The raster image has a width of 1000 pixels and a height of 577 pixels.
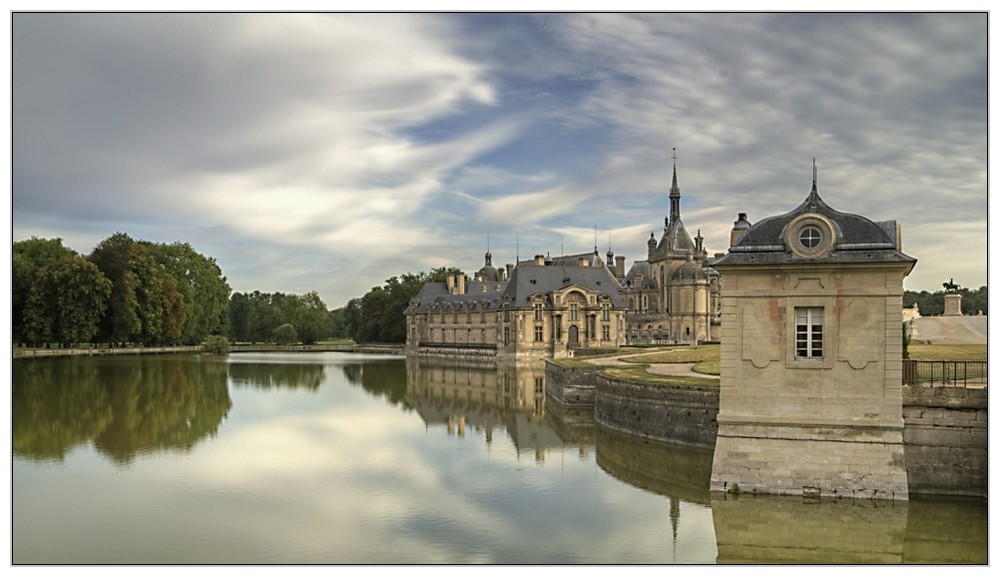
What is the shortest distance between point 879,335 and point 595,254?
67484 millimetres

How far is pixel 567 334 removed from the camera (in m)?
59.2

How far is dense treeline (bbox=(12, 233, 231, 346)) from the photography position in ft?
179

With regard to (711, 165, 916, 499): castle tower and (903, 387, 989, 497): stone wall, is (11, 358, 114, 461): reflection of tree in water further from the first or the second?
(903, 387, 989, 497): stone wall

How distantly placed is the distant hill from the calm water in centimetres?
1495

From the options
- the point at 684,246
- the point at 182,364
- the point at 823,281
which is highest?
the point at 684,246

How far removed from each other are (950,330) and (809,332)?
22046mm

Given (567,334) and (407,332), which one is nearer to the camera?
(567,334)

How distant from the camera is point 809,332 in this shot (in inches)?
538

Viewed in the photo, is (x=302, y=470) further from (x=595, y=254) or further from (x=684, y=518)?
(x=595, y=254)

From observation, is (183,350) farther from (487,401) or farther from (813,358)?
(813,358)

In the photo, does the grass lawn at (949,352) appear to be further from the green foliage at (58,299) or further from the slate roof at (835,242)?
the green foliage at (58,299)

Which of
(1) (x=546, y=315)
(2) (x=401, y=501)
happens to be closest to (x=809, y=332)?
(2) (x=401, y=501)

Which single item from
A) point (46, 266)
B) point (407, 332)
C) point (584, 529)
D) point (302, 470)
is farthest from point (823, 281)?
point (407, 332)

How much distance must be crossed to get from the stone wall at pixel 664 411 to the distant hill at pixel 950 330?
15206 mm
